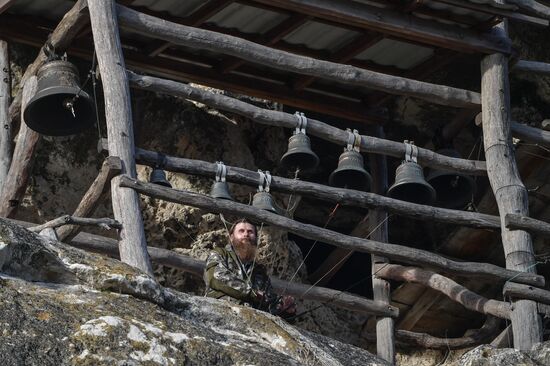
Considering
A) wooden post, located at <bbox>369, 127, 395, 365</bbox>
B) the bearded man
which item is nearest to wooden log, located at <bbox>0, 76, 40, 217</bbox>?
the bearded man

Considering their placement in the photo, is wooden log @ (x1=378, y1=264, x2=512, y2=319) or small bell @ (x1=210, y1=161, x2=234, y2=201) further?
wooden log @ (x1=378, y1=264, x2=512, y2=319)

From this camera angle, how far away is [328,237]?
11.3 meters

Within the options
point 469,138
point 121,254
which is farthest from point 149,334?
point 469,138

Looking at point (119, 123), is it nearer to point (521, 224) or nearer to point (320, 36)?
point (320, 36)

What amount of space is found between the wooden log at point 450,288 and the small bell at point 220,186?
1.78 meters

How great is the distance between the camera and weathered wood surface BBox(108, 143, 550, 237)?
1102 centimetres

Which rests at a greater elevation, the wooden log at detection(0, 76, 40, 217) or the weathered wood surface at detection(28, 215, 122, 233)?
the wooden log at detection(0, 76, 40, 217)

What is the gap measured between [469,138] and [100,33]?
452cm

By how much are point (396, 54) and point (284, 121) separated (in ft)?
5.22

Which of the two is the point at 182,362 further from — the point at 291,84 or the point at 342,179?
the point at 291,84

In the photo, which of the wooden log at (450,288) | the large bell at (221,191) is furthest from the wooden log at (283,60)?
the wooden log at (450,288)

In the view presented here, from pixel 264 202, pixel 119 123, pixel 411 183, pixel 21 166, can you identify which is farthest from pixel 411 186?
pixel 21 166

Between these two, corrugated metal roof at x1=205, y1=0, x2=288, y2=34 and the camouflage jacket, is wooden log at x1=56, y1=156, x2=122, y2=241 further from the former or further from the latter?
corrugated metal roof at x1=205, y1=0, x2=288, y2=34

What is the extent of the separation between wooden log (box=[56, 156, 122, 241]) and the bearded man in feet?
2.95
